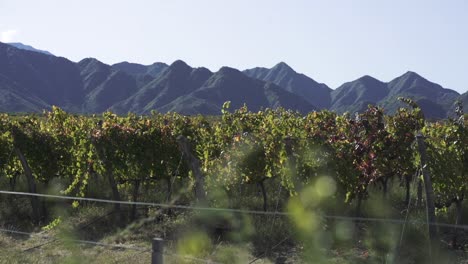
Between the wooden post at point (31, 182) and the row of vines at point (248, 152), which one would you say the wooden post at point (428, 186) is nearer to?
the row of vines at point (248, 152)

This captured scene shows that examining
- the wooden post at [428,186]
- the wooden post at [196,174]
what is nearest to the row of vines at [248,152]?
the wooden post at [196,174]

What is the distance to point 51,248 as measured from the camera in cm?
958

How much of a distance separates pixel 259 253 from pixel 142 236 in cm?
280

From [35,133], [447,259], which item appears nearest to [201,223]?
[447,259]

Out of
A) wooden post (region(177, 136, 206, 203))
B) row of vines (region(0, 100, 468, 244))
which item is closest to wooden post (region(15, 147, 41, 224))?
row of vines (region(0, 100, 468, 244))

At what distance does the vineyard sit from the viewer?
8656 millimetres

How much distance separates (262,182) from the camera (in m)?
11.0

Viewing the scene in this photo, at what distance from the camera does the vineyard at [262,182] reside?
8656mm

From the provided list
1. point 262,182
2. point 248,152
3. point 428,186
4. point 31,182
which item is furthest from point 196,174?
point 31,182

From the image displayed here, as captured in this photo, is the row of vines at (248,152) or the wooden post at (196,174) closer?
the row of vines at (248,152)

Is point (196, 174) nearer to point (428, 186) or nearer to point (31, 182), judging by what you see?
point (428, 186)

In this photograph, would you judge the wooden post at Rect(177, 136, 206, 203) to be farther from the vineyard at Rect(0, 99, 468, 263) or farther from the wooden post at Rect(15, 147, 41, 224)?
the wooden post at Rect(15, 147, 41, 224)

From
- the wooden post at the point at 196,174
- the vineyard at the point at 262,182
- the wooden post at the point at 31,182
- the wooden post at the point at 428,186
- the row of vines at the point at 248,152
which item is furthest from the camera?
the wooden post at the point at 31,182

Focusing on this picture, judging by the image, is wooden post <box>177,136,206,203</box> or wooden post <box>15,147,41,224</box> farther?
wooden post <box>15,147,41,224</box>
